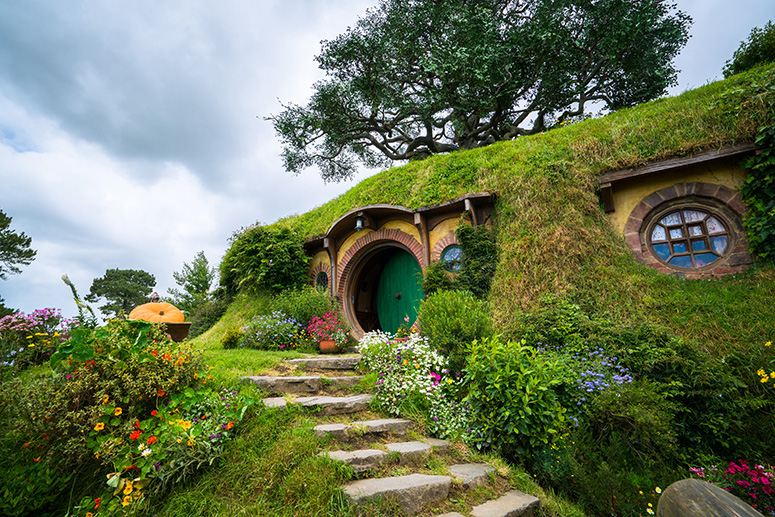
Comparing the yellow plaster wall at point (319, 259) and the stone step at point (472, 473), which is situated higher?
the yellow plaster wall at point (319, 259)


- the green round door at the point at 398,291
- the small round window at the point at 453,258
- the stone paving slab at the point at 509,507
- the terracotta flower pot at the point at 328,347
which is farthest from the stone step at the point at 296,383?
the green round door at the point at 398,291

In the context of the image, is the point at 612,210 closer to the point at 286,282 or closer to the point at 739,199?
the point at 739,199

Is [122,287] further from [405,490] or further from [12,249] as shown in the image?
[405,490]

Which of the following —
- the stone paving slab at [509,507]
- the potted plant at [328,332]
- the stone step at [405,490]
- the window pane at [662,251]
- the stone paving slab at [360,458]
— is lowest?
the stone paving slab at [509,507]

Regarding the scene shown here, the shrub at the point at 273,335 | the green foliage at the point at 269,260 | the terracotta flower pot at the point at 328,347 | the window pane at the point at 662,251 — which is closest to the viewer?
the window pane at the point at 662,251

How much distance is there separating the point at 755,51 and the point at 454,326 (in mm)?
10352

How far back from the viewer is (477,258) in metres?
6.49

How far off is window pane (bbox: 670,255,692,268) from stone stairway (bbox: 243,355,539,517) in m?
4.57

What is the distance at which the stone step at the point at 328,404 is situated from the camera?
3.57 metres

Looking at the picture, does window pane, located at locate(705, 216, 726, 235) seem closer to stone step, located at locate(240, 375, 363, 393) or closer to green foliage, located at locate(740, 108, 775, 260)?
green foliage, located at locate(740, 108, 775, 260)

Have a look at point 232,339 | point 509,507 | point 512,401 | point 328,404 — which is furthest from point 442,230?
point 509,507

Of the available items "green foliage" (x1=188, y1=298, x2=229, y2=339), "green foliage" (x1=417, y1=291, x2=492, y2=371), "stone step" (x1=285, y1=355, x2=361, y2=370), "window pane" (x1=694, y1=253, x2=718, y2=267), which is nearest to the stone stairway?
"stone step" (x1=285, y1=355, x2=361, y2=370)

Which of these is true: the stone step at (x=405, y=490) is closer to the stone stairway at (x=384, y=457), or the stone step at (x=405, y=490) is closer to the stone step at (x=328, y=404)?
the stone stairway at (x=384, y=457)

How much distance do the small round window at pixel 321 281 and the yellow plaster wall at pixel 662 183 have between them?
249 inches
